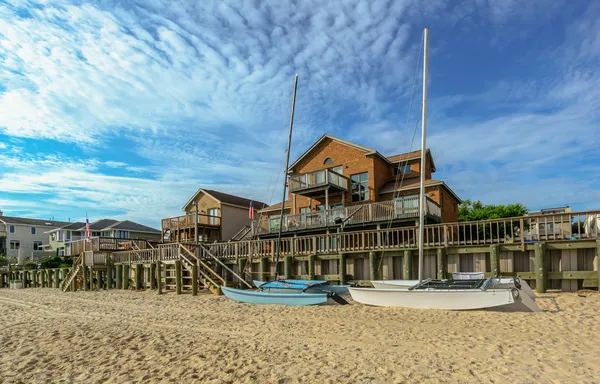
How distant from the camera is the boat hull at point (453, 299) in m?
10.6

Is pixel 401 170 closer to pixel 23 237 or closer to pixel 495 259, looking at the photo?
pixel 495 259

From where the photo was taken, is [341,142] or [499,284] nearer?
[499,284]

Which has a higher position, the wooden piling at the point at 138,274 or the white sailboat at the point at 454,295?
the white sailboat at the point at 454,295

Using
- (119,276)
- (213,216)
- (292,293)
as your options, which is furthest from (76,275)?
(292,293)

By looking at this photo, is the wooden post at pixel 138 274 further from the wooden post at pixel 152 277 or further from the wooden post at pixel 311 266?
the wooden post at pixel 311 266

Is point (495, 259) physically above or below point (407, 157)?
below

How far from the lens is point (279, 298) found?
14.6 m

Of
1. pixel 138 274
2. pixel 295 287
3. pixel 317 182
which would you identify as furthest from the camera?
pixel 317 182

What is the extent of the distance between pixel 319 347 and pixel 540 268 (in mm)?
9403

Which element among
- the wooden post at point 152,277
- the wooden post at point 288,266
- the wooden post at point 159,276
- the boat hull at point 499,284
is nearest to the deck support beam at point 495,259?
the boat hull at point 499,284

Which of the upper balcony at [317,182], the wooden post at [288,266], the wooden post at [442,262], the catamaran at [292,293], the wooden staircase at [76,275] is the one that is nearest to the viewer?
the catamaran at [292,293]

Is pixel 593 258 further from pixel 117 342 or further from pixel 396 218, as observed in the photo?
pixel 117 342

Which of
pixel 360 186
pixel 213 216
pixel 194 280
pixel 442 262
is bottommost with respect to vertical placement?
pixel 194 280

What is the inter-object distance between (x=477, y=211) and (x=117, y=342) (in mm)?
40094
